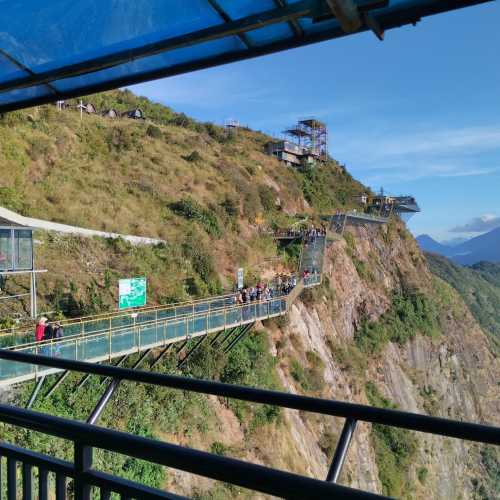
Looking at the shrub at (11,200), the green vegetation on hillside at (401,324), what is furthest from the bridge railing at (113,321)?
the green vegetation on hillside at (401,324)

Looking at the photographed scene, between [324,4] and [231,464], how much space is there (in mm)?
1912

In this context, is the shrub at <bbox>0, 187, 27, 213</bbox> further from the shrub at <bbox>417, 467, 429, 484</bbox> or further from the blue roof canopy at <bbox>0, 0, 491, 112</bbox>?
the shrub at <bbox>417, 467, 429, 484</bbox>

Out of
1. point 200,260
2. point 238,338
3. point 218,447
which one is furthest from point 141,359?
point 200,260

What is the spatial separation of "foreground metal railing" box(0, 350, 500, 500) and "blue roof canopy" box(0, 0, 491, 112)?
62.6 inches

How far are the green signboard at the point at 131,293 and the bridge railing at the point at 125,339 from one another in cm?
100

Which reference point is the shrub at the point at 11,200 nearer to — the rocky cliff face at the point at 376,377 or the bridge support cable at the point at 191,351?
the bridge support cable at the point at 191,351

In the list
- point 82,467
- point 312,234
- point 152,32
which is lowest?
point 82,467

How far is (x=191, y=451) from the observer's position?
1.39m

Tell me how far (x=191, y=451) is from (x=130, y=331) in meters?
11.2

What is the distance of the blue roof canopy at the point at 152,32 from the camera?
2.12m

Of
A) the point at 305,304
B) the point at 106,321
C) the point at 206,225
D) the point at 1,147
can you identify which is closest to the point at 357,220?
the point at 305,304

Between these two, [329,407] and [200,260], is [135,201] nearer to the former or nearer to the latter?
[200,260]

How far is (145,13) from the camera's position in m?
2.43

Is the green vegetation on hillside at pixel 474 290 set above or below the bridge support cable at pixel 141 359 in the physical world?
below
